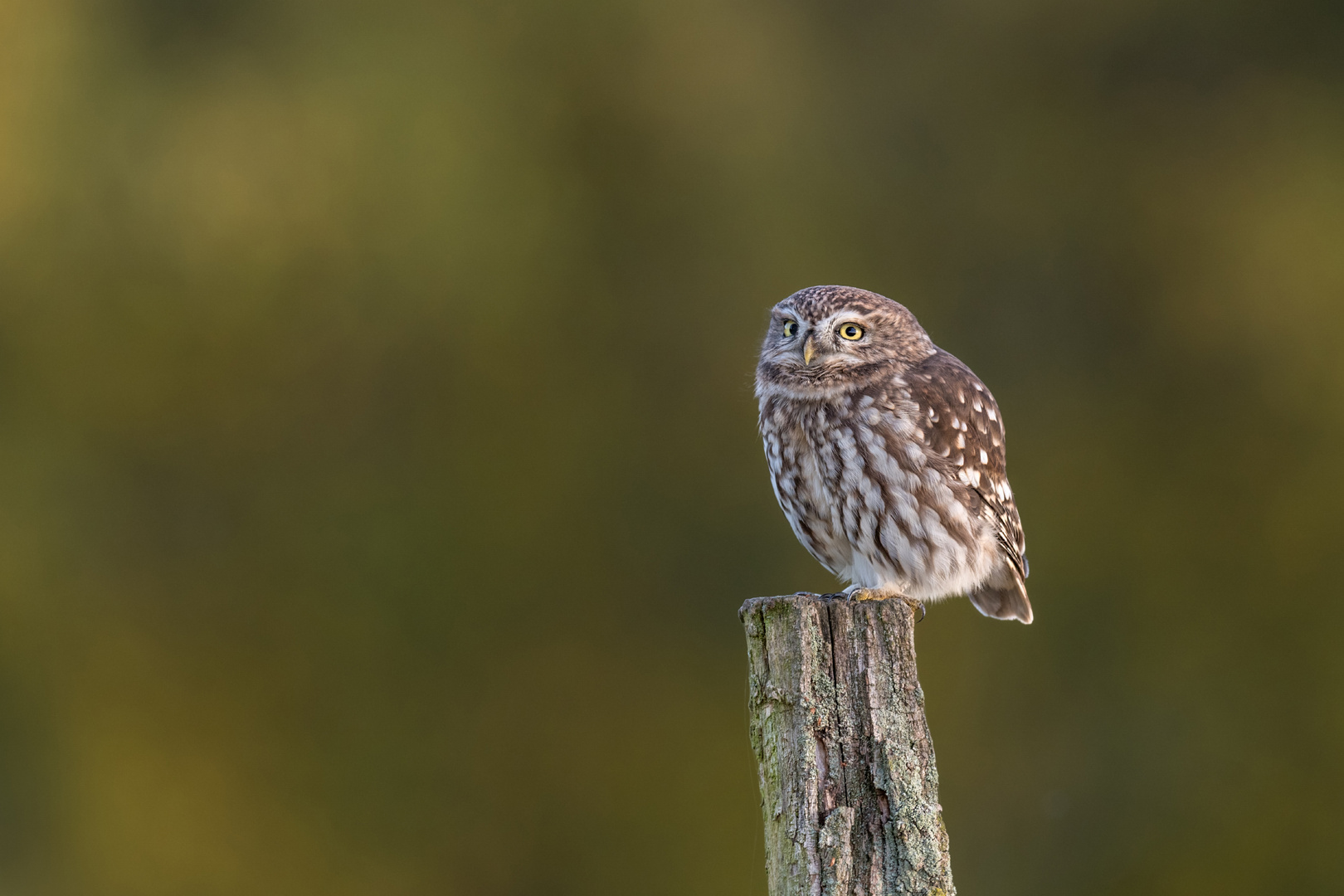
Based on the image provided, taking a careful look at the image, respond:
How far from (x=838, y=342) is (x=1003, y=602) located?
3.89 ft

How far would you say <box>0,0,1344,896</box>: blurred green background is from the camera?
9336 mm

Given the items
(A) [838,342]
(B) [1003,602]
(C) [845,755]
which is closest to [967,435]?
(A) [838,342]

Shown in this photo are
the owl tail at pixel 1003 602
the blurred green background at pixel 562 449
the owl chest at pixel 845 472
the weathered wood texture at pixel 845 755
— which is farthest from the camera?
the blurred green background at pixel 562 449

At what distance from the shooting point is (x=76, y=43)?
402 inches

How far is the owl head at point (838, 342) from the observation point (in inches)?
164

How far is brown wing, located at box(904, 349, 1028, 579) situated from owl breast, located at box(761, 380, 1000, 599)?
3 cm

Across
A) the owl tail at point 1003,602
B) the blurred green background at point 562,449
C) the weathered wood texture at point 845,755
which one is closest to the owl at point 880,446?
the owl tail at point 1003,602

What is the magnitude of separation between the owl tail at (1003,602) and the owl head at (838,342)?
0.89 metres

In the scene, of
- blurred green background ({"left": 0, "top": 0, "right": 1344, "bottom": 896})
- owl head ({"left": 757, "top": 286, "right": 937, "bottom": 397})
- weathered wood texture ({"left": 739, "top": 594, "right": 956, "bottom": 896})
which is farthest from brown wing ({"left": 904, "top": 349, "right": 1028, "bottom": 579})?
blurred green background ({"left": 0, "top": 0, "right": 1344, "bottom": 896})

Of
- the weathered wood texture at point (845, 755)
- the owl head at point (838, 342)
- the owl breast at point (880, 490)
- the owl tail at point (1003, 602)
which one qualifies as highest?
the owl head at point (838, 342)

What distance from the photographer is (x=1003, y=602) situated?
15.5 ft

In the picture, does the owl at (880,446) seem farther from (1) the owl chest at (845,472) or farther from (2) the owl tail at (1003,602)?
(2) the owl tail at (1003,602)

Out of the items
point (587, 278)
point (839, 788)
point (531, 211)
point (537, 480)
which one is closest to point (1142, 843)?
point (537, 480)

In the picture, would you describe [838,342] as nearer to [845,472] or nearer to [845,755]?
[845,472]
